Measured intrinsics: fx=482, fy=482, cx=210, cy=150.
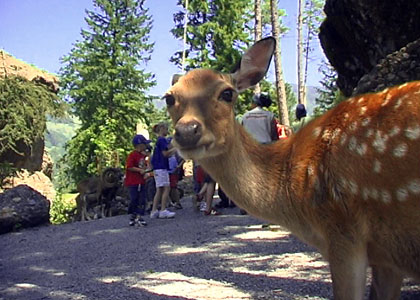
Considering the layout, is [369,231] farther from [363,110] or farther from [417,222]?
[363,110]

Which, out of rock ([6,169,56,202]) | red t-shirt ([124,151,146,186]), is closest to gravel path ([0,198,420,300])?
red t-shirt ([124,151,146,186])

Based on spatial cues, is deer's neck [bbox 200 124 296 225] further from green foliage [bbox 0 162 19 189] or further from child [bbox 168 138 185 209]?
green foliage [bbox 0 162 19 189]

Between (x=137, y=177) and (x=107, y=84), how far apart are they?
91.3 ft

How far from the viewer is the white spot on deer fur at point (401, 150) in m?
3.07

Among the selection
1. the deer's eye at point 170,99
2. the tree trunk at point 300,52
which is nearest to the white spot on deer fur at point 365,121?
the deer's eye at point 170,99

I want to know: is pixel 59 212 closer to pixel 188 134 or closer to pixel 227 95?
pixel 227 95

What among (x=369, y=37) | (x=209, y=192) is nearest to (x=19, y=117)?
(x=209, y=192)

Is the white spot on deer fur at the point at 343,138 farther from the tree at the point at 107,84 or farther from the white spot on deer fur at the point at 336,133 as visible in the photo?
the tree at the point at 107,84

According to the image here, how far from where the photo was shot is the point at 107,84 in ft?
122

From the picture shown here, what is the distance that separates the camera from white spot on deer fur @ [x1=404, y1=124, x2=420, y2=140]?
3055mm

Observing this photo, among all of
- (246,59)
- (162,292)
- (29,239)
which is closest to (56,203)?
(29,239)

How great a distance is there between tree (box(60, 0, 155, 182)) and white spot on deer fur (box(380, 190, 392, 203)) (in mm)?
32155

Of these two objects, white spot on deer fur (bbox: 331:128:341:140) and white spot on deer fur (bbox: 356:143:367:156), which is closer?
white spot on deer fur (bbox: 356:143:367:156)

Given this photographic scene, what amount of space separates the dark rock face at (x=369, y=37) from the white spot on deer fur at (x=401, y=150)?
141 inches
